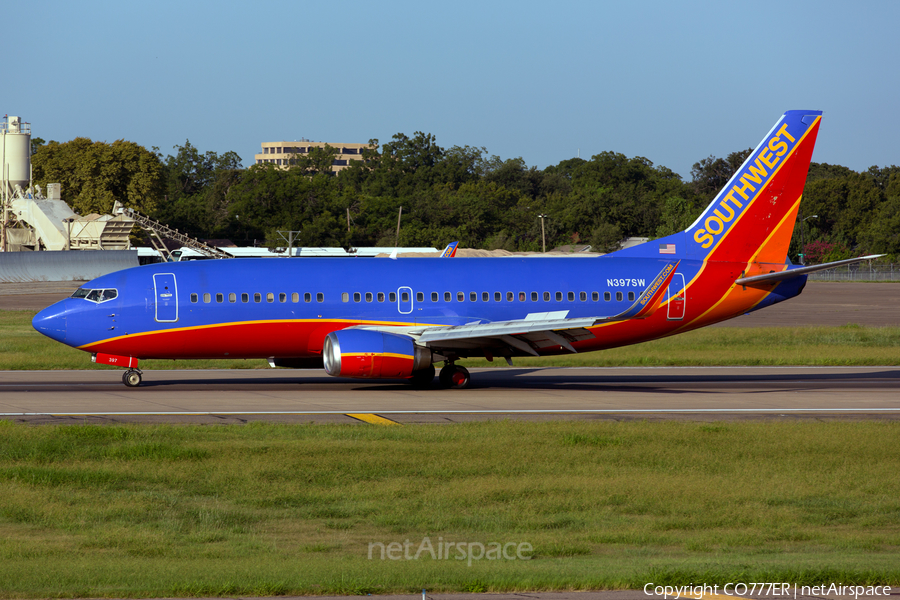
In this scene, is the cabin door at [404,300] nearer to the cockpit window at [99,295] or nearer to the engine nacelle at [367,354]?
the engine nacelle at [367,354]

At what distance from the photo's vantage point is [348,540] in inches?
500

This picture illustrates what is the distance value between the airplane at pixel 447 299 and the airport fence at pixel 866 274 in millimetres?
108464

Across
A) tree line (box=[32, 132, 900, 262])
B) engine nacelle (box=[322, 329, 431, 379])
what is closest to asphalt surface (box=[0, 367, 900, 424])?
engine nacelle (box=[322, 329, 431, 379])

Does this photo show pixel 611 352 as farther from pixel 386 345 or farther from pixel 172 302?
pixel 172 302

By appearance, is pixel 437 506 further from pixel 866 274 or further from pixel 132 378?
pixel 866 274

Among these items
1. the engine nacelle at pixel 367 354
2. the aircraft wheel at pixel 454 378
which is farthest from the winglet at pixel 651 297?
the engine nacelle at pixel 367 354

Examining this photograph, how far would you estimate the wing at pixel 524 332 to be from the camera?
2820 cm

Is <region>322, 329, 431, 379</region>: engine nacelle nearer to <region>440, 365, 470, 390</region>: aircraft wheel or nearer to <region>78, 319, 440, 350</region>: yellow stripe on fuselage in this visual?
<region>78, 319, 440, 350</region>: yellow stripe on fuselage

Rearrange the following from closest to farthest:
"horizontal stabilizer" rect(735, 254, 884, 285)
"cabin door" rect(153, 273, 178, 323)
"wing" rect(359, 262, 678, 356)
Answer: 1. "wing" rect(359, 262, 678, 356)
2. "cabin door" rect(153, 273, 178, 323)
3. "horizontal stabilizer" rect(735, 254, 884, 285)

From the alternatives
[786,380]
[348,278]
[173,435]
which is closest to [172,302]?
[348,278]

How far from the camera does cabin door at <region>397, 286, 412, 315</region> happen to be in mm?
30094

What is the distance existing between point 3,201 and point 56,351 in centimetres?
10327

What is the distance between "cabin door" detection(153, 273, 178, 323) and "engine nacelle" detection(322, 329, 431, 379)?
5.09 meters

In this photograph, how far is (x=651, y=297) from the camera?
2856 centimetres
